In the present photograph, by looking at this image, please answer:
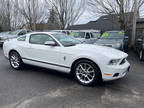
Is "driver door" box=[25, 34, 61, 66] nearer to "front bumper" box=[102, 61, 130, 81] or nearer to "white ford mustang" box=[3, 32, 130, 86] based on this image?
"white ford mustang" box=[3, 32, 130, 86]

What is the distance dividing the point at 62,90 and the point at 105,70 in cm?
123

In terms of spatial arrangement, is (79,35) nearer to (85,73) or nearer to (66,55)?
(66,55)

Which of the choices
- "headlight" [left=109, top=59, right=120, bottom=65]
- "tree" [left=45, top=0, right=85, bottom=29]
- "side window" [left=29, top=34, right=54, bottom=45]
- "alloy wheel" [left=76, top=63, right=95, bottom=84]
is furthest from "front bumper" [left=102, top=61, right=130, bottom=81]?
"tree" [left=45, top=0, right=85, bottom=29]

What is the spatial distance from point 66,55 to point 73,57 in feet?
0.76

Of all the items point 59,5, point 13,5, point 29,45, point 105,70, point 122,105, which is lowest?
point 122,105

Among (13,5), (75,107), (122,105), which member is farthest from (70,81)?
(13,5)

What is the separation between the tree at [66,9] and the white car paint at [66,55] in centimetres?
1187

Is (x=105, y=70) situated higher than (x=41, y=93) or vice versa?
(x=105, y=70)

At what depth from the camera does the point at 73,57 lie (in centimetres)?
351

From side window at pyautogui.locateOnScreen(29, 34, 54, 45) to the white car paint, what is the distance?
0.43 feet

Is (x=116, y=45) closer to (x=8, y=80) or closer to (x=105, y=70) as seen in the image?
(x=105, y=70)

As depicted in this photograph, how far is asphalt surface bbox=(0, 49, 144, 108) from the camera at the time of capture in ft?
8.74

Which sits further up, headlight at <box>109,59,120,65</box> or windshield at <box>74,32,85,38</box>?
windshield at <box>74,32,85,38</box>

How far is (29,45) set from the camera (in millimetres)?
4410
